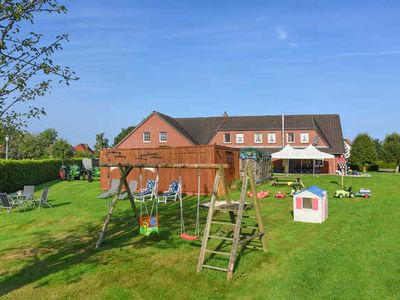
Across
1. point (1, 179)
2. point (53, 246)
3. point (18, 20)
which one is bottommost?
point (53, 246)

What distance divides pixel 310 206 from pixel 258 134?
34599 mm

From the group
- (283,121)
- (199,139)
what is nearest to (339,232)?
(283,121)

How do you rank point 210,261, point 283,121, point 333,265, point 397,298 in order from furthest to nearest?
point 283,121 < point 210,261 < point 333,265 < point 397,298

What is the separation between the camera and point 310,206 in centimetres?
1232

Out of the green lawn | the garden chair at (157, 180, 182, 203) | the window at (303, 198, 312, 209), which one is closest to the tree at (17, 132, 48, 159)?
the garden chair at (157, 180, 182, 203)

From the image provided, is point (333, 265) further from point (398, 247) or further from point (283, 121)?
point (283, 121)

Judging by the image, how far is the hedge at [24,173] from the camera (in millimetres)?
23380

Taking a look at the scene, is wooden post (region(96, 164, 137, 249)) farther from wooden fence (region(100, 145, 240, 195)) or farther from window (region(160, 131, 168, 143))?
window (region(160, 131, 168, 143))

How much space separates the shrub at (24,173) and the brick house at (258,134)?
1360cm

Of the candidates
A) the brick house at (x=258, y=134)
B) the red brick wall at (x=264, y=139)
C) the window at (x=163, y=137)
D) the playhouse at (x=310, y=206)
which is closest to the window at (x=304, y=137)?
the brick house at (x=258, y=134)

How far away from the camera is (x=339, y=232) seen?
1079cm

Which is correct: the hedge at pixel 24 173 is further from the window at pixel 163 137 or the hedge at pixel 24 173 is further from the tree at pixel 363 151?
the tree at pixel 363 151

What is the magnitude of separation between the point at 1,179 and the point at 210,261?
64.5ft

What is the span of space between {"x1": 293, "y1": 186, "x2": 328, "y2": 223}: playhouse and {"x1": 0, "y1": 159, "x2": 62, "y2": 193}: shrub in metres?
19.4
